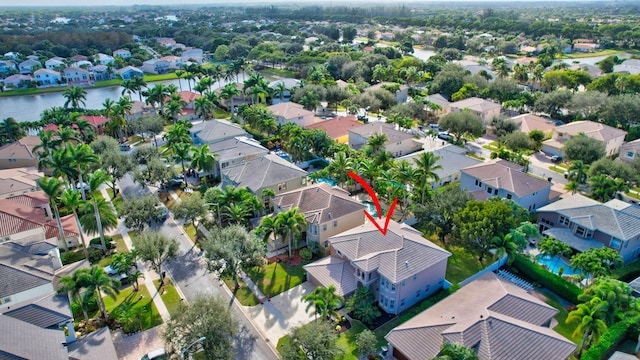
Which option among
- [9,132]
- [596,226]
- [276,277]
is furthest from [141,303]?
[9,132]

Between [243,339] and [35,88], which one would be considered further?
[35,88]

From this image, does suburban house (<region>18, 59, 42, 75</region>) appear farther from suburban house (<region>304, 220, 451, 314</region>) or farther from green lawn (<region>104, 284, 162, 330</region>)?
suburban house (<region>304, 220, 451, 314</region>)

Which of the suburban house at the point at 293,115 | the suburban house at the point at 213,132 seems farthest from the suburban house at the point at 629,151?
the suburban house at the point at 213,132

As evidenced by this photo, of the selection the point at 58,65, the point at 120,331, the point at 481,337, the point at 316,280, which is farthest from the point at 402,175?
the point at 58,65

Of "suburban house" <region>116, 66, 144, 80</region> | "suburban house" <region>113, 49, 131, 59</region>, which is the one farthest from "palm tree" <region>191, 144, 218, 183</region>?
"suburban house" <region>113, 49, 131, 59</region>

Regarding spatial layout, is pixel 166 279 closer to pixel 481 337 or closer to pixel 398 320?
pixel 398 320

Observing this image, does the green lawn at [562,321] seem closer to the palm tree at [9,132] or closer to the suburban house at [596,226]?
the suburban house at [596,226]

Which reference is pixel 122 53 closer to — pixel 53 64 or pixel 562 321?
pixel 53 64
